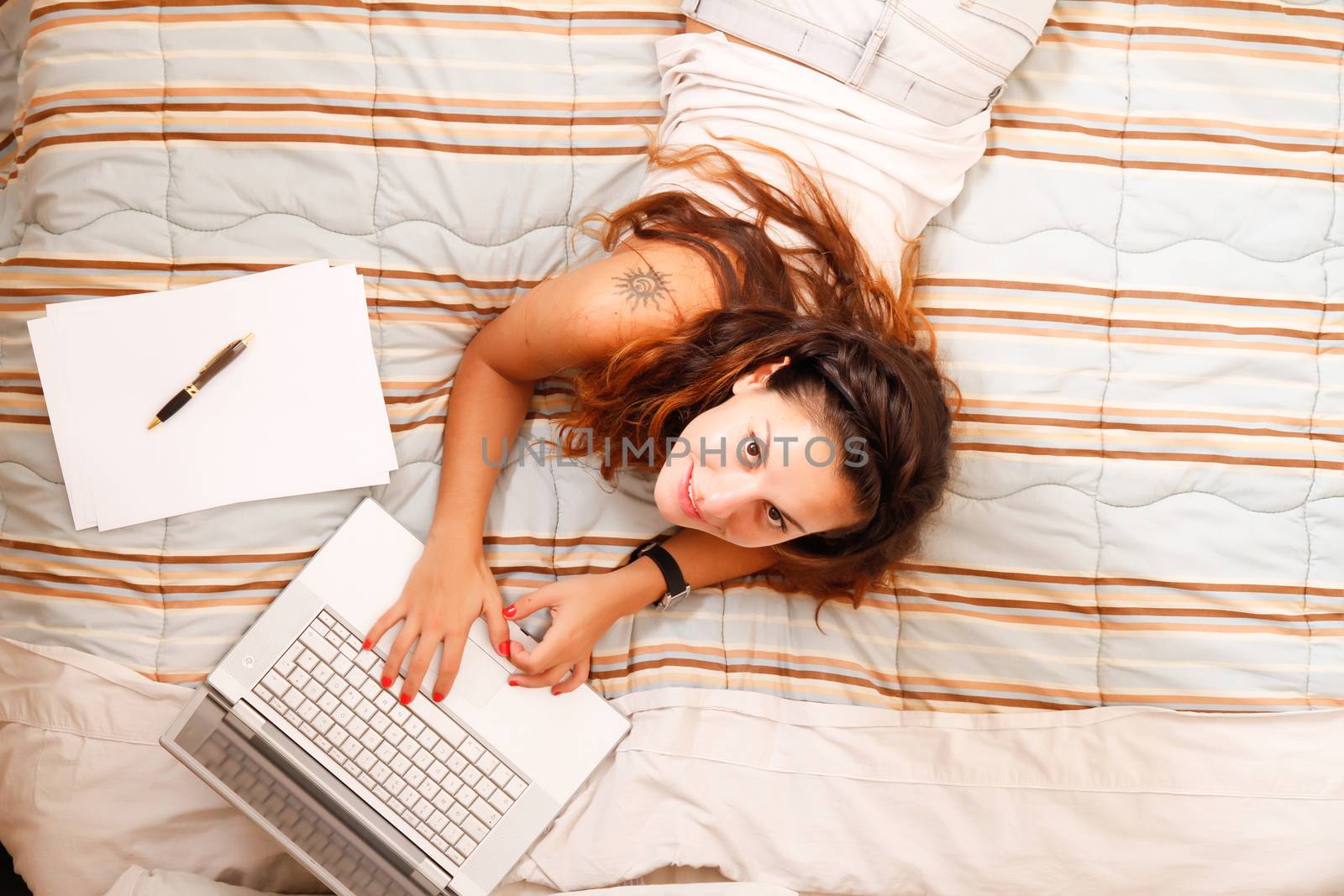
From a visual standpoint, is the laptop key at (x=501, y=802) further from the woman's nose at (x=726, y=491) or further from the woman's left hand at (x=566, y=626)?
the woman's nose at (x=726, y=491)

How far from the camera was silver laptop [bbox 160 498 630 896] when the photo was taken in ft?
3.14

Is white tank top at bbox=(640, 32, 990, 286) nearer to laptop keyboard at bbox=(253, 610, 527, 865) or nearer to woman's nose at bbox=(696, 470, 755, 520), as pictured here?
woman's nose at bbox=(696, 470, 755, 520)

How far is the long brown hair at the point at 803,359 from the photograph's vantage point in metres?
0.94

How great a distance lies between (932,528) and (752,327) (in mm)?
357

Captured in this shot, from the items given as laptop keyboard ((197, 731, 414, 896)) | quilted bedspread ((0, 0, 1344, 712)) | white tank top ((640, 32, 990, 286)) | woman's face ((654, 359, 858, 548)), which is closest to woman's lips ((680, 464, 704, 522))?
woman's face ((654, 359, 858, 548))

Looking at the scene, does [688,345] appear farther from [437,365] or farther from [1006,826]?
[1006,826]

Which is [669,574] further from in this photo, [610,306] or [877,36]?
[877,36]

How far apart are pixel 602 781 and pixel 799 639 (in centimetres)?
29

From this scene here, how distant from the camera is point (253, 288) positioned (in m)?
1.05

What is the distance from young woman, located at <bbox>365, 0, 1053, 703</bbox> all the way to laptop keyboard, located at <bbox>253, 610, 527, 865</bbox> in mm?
40

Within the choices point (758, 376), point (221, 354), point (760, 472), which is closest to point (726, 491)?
point (760, 472)

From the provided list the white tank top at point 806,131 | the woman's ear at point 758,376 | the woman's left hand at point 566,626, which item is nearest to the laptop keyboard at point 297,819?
the woman's left hand at point 566,626

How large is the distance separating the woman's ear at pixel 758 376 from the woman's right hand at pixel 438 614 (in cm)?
36

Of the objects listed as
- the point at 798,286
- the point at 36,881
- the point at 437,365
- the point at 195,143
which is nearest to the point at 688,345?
the point at 798,286
